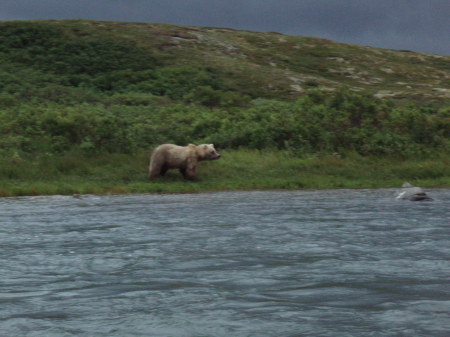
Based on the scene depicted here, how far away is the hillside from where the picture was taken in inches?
2123

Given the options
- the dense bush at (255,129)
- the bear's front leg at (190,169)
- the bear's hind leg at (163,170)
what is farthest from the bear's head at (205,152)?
the dense bush at (255,129)

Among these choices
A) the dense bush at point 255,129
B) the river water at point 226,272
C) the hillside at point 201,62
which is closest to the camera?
the river water at point 226,272

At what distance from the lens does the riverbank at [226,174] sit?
79.9 feet

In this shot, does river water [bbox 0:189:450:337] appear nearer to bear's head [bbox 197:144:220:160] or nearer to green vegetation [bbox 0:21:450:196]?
green vegetation [bbox 0:21:450:196]

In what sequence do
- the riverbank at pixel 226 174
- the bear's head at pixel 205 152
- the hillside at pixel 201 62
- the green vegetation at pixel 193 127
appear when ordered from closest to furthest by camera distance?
the riverbank at pixel 226 174, the green vegetation at pixel 193 127, the bear's head at pixel 205 152, the hillside at pixel 201 62

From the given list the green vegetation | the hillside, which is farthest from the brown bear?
the hillside

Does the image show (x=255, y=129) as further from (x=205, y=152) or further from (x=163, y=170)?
(x=163, y=170)

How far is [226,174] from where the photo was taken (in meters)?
26.9

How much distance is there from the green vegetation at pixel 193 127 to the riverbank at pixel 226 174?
45 millimetres

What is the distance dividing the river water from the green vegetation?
7302 mm

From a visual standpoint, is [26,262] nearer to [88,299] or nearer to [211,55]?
[88,299]

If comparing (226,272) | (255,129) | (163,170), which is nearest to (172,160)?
(163,170)

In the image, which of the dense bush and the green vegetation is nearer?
the green vegetation

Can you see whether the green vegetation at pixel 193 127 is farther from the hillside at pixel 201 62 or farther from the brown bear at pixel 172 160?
the brown bear at pixel 172 160
